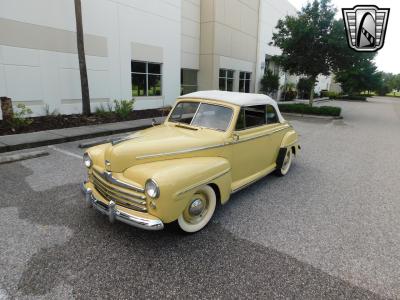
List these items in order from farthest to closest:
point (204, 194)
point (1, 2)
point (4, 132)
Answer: point (1, 2) → point (4, 132) → point (204, 194)

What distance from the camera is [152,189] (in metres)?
2.91

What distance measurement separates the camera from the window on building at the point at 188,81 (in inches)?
764

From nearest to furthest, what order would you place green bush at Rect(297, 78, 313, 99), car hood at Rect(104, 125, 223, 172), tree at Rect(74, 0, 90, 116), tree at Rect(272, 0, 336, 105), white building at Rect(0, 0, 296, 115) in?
1. car hood at Rect(104, 125, 223, 172)
2. white building at Rect(0, 0, 296, 115)
3. tree at Rect(74, 0, 90, 116)
4. tree at Rect(272, 0, 336, 105)
5. green bush at Rect(297, 78, 313, 99)

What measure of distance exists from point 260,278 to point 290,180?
127 inches

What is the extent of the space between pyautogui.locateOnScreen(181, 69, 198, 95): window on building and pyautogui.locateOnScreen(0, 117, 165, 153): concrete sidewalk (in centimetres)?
921

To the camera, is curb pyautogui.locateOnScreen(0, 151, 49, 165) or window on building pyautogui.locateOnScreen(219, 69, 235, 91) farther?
window on building pyautogui.locateOnScreen(219, 69, 235, 91)

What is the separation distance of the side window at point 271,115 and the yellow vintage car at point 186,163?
5 centimetres

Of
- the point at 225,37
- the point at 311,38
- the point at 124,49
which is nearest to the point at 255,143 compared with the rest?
the point at 124,49

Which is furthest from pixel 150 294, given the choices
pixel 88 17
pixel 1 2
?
pixel 88 17

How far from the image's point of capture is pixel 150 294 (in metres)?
2.49

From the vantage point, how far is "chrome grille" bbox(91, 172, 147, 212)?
305cm

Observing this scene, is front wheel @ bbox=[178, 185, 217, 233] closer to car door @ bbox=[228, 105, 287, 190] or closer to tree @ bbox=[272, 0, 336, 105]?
car door @ bbox=[228, 105, 287, 190]

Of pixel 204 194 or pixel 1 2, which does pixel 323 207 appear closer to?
pixel 204 194

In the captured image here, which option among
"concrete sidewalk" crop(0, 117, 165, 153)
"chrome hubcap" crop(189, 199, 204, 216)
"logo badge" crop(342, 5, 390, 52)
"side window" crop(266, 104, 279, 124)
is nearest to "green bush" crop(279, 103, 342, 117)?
"logo badge" crop(342, 5, 390, 52)
